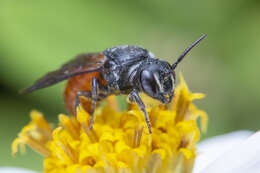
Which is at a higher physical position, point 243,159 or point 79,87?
point 79,87

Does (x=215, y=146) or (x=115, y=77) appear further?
(x=215, y=146)

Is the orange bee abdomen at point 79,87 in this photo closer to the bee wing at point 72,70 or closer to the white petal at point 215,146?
the bee wing at point 72,70

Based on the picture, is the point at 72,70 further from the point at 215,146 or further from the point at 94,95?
the point at 215,146

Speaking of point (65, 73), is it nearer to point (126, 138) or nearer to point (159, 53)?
point (126, 138)

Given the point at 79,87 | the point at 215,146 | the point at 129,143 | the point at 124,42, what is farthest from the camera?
the point at 124,42

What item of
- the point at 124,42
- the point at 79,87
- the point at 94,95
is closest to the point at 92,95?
the point at 94,95

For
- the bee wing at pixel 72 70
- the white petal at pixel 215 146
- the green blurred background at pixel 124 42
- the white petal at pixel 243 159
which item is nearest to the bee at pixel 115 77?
the bee wing at pixel 72 70
